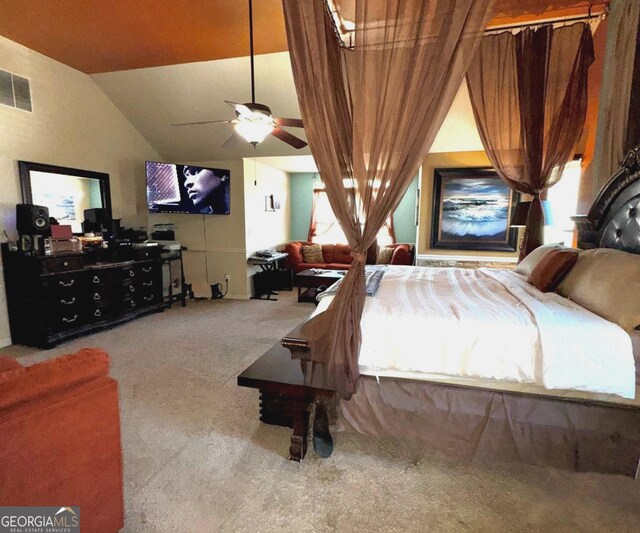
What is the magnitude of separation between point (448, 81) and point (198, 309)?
4277 mm

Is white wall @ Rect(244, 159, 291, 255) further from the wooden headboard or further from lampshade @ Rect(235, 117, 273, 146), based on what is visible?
the wooden headboard

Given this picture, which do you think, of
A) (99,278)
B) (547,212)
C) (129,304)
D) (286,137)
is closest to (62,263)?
(99,278)

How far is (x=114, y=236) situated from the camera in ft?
14.2

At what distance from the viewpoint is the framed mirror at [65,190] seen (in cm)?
346

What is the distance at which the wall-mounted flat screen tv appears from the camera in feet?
15.2

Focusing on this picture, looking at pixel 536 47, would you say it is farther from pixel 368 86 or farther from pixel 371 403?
pixel 371 403

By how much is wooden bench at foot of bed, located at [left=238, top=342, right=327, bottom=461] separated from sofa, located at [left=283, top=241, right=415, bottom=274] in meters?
3.83

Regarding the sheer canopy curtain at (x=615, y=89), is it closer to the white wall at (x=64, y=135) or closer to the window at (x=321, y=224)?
the window at (x=321, y=224)

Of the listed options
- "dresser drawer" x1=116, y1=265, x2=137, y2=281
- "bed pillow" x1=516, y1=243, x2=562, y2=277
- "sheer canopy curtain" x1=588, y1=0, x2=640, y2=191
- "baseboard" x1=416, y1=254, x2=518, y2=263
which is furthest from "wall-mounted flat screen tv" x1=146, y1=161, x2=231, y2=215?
"sheer canopy curtain" x1=588, y1=0, x2=640, y2=191

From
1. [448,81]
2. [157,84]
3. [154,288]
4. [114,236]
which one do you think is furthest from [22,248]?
[448,81]

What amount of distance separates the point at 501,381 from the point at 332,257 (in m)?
5.12

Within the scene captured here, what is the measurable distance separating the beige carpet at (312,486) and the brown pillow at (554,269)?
1.04 m

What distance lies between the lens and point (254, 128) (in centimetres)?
244

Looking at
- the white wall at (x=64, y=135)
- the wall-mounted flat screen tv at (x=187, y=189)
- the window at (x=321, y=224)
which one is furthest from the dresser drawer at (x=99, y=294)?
the window at (x=321, y=224)
